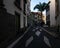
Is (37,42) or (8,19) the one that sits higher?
(8,19)

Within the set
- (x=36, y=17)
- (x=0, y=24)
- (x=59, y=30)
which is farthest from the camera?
(x=36, y=17)

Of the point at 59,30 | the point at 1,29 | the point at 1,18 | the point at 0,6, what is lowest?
the point at 59,30

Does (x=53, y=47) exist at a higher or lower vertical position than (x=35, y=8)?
lower

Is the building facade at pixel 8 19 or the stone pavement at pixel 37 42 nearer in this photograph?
the stone pavement at pixel 37 42

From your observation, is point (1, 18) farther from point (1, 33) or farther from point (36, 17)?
point (36, 17)

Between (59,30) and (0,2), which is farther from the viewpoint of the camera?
(59,30)

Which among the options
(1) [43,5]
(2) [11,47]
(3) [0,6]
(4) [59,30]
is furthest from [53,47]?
(1) [43,5]

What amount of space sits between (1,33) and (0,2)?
2.24m

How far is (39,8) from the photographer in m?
74.1

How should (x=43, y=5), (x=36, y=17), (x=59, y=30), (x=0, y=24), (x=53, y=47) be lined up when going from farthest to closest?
(x=36, y=17) < (x=43, y=5) < (x=59, y=30) < (x=0, y=24) < (x=53, y=47)

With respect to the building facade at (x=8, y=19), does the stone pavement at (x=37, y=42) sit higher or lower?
lower

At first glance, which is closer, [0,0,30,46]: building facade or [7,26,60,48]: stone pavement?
[7,26,60,48]: stone pavement

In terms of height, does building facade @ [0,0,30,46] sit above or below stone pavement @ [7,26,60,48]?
above

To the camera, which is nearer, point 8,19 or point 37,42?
point 37,42
